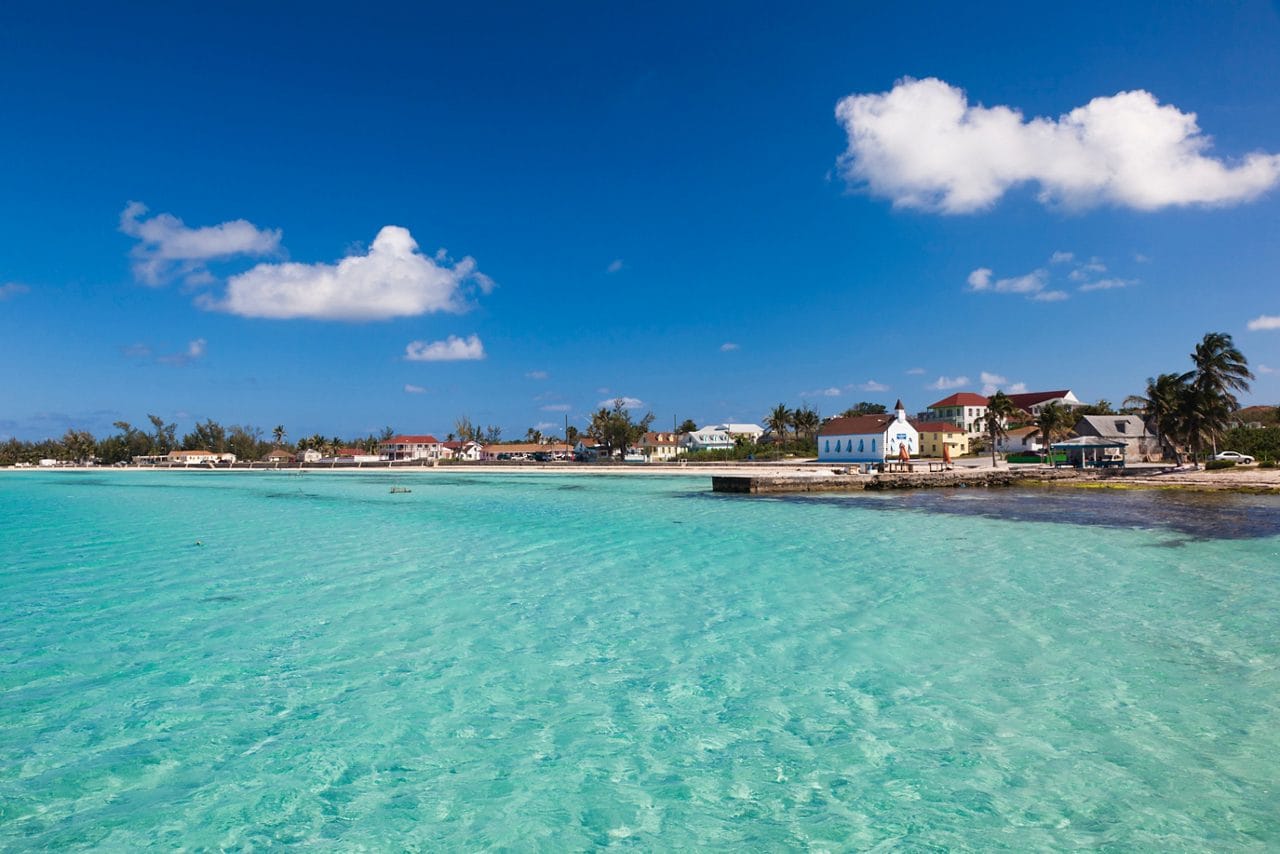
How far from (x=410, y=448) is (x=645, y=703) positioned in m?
129

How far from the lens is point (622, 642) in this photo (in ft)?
34.0

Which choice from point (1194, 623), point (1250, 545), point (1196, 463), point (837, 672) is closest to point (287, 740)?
point (837, 672)

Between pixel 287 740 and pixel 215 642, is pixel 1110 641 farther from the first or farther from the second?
pixel 215 642

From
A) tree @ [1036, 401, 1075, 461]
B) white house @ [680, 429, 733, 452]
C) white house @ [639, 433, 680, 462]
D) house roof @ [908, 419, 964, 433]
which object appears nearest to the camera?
tree @ [1036, 401, 1075, 461]

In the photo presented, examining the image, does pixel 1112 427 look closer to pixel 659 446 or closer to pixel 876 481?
pixel 876 481

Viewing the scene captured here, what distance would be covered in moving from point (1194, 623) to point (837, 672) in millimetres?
6663

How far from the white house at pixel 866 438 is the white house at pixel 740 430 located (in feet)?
123

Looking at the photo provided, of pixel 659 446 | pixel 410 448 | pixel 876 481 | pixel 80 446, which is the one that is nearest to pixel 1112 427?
pixel 876 481

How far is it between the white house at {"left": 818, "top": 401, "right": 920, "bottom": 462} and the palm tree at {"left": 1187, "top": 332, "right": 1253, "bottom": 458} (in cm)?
2328

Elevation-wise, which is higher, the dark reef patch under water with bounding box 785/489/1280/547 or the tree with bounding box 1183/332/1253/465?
the tree with bounding box 1183/332/1253/465

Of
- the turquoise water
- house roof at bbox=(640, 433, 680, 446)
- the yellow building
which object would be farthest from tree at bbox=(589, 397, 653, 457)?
the turquoise water

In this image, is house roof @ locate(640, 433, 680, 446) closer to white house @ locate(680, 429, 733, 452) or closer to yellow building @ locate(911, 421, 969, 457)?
white house @ locate(680, 429, 733, 452)

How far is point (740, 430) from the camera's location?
403 ft

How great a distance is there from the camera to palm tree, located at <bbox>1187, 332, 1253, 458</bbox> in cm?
4750
